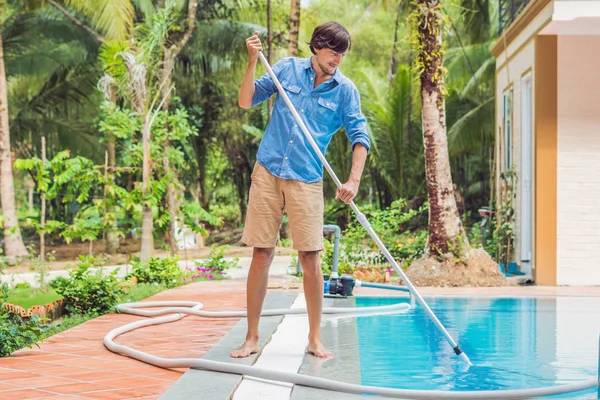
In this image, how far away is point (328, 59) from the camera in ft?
13.7

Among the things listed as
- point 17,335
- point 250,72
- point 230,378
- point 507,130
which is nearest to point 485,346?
point 230,378

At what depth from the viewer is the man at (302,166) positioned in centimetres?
415

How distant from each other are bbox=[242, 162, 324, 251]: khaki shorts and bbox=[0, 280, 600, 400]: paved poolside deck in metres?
0.70

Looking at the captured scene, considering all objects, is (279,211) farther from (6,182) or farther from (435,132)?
(6,182)

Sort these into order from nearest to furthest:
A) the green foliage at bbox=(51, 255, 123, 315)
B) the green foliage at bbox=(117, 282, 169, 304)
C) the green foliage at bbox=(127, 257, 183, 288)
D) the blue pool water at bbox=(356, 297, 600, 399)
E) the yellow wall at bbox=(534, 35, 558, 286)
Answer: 1. the blue pool water at bbox=(356, 297, 600, 399)
2. the green foliage at bbox=(51, 255, 123, 315)
3. the green foliage at bbox=(117, 282, 169, 304)
4. the green foliage at bbox=(127, 257, 183, 288)
5. the yellow wall at bbox=(534, 35, 558, 286)

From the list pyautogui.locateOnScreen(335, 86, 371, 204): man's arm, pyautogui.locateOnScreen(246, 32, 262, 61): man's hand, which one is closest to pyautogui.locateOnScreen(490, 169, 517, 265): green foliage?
pyautogui.locateOnScreen(335, 86, 371, 204): man's arm

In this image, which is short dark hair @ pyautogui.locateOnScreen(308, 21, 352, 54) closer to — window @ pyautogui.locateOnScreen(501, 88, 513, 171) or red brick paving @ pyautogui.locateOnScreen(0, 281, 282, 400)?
red brick paving @ pyautogui.locateOnScreen(0, 281, 282, 400)

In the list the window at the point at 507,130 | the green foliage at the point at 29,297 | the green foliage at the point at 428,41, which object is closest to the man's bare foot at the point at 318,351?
the green foliage at the point at 29,297

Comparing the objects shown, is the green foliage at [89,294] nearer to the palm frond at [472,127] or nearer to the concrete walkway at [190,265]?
the concrete walkway at [190,265]

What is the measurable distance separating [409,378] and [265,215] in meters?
1.05

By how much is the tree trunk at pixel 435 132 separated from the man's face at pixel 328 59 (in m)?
5.81

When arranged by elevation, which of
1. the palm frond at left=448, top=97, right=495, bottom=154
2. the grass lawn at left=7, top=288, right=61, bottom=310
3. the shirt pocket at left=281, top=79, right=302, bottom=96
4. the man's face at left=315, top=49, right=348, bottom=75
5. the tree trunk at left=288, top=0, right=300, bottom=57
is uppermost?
the tree trunk at left=288, top=0, right=300, bottom=57

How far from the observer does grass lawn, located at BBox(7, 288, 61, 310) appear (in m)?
7.16

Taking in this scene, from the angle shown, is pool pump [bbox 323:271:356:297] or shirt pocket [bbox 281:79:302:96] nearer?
shirt pocket [bbox 281:79:302:96]
